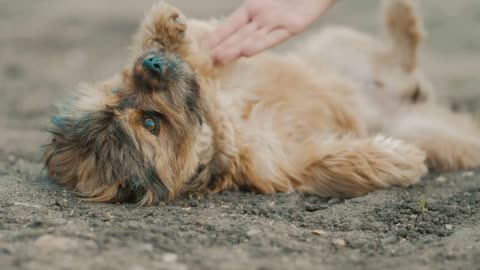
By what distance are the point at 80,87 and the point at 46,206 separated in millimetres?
1081

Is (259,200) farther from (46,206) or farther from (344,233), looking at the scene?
(46,206)

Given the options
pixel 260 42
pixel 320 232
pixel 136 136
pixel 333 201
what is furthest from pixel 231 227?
pixel 260 42

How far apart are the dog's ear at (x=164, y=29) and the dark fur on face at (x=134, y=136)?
1.42 ft

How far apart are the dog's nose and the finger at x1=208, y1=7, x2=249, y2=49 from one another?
757 millimetres

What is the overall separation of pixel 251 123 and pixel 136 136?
1.06 meters

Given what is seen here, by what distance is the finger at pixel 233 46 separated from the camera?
14.5ft

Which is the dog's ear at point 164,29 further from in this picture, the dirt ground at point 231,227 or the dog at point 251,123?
the dirt ground at point 231,227

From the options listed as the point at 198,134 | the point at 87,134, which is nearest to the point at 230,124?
the point at 198,134

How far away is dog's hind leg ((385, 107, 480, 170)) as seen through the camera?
16.1 ft

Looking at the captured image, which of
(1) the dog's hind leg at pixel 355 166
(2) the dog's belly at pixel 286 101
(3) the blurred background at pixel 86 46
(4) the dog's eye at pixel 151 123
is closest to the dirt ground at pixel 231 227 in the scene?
(1) the dog's hind leg at pixel 355 166

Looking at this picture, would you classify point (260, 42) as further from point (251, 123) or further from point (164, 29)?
point (164, 29)

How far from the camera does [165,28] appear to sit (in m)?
4.48

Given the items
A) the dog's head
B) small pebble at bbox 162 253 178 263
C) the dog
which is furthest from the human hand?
small pebble at bbox 162 253 178 263

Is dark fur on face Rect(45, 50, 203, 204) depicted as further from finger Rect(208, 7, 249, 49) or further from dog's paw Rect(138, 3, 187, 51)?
finger Rect(208, 7, 249, 49)
